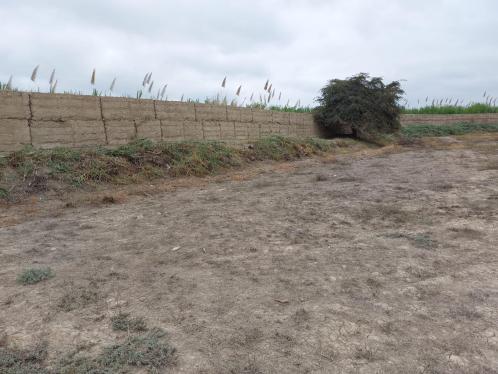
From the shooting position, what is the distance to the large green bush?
45.3ft

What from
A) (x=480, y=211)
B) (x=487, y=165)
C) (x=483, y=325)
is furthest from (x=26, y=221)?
(x=487, y=165)

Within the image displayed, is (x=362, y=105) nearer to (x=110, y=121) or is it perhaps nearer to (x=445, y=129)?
(x=445, y=129)

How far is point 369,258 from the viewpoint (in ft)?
10.2

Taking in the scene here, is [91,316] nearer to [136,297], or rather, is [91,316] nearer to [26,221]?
[136,297]

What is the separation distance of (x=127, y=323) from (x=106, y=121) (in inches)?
230

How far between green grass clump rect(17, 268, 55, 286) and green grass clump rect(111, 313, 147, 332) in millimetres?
848

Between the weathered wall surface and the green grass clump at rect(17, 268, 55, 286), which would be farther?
the weathered wall surface

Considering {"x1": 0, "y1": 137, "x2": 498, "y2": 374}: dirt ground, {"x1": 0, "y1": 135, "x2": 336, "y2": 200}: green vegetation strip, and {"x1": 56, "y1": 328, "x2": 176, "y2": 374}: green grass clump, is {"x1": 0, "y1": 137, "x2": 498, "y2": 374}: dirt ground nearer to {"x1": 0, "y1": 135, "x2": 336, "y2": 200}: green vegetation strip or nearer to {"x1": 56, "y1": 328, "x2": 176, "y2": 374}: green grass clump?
{"x1": 56, "y1": 328, "x2": 176, "y2": 374}: green grass clump

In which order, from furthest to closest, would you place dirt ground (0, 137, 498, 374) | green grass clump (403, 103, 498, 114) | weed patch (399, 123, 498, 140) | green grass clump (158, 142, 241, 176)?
green grass clump (403, 103, 498, 114), weed patch (399, 123, 498, 140), green grass clump (158, 142, 241, 176), dirt ground (0, 137, 498, 374)

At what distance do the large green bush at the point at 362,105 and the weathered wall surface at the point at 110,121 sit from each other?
3647 mm

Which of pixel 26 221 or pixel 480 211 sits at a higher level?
pixel 480 211

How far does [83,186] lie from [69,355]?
14.7 feet

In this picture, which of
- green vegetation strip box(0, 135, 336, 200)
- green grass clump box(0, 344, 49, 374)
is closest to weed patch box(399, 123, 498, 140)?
green vegetation strip box(0, 135, 336, 200)

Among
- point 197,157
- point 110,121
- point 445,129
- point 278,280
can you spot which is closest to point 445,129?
point 445,129
